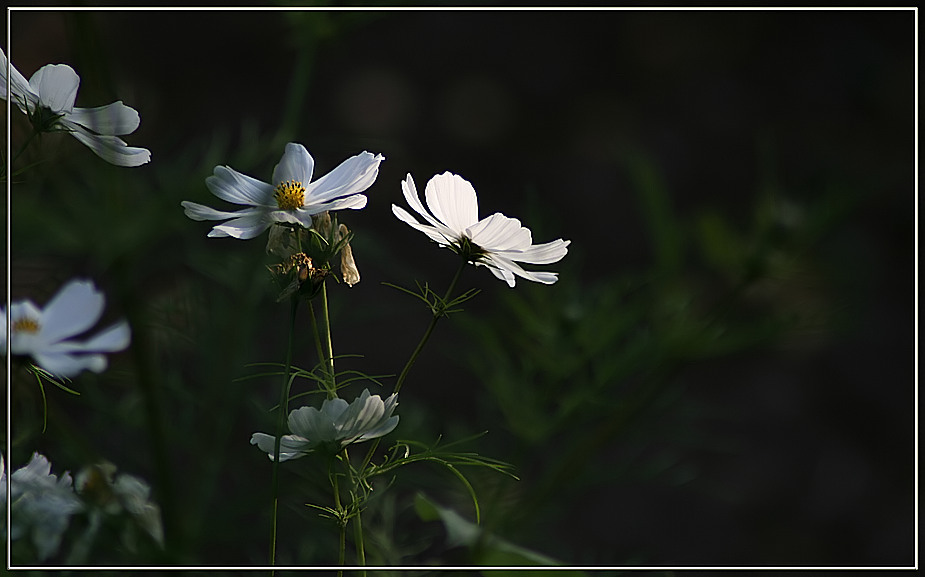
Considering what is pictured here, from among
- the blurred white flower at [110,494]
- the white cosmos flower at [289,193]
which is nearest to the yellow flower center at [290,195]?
the white cosmos flower at [289,193]

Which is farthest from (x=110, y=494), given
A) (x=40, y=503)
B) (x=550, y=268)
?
(x=550, y=268)

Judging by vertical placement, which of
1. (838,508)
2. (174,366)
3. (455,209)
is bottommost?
(838,508)

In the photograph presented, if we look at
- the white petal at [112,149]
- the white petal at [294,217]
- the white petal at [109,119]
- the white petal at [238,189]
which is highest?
the white petal at [109,119]

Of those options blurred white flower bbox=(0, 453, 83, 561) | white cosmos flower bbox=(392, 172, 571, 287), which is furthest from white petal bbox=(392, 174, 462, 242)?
blurred white flower bbox=(0, 453, 83, 561)

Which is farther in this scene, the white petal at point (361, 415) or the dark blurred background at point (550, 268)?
the dark blurred background at point (550, 268)

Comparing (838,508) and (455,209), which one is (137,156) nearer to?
(455,209)

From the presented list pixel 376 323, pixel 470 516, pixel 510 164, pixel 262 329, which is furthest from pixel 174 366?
pixel 510 164

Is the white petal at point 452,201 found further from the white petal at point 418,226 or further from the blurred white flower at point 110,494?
the blurred white flower at point 110,494
